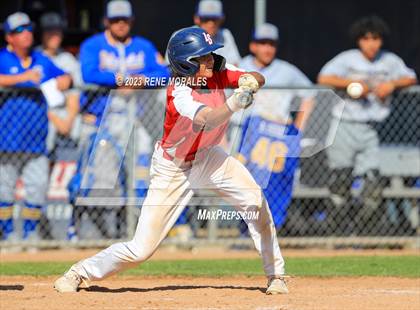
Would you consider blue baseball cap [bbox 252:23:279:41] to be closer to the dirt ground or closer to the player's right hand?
the player's right hand

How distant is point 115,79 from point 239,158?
5.07ft

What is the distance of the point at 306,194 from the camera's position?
37.6ft

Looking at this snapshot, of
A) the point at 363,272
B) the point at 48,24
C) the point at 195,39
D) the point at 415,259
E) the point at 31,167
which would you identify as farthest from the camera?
the point at 48,24

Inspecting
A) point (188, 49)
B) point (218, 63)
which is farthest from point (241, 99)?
point (218, 63)

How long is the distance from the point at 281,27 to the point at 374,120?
2108mm

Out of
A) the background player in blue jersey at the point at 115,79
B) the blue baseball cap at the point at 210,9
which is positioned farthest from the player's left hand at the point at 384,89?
the background player in blue jersey at the point at 115,79

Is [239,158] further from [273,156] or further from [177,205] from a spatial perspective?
[177,205]

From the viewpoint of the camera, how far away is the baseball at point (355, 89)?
35.9 feet

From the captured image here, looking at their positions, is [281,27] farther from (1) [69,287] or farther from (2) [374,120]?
(1) [69,287]

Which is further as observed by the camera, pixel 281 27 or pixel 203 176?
pixel 281 27

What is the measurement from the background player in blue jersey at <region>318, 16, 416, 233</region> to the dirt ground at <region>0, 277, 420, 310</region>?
7.96ft

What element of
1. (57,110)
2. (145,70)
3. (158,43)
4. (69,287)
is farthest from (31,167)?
(69,287)

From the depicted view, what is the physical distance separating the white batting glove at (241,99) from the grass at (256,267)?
2.71 metres

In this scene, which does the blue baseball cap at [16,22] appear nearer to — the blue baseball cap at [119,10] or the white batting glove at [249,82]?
the blue baseball cap at [119,10]
